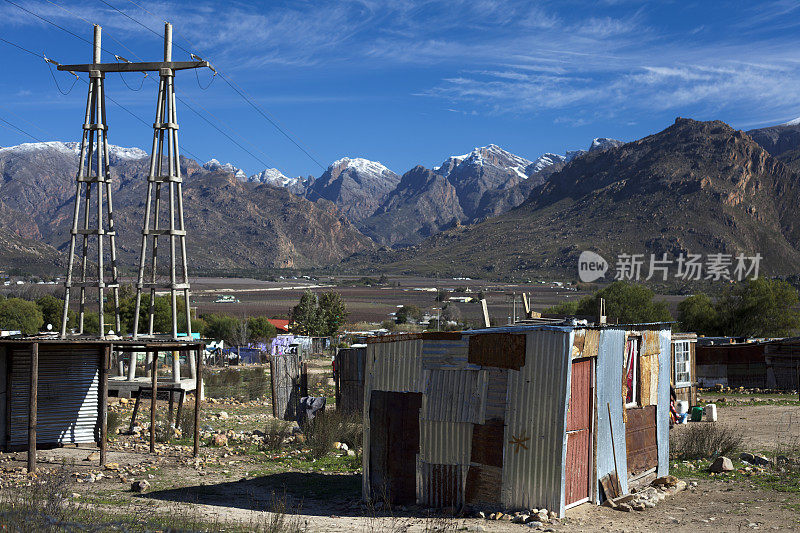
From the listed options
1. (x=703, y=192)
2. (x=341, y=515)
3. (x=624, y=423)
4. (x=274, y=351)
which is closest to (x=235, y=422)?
(x=341, y=515)

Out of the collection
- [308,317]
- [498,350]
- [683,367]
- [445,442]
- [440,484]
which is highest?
[498,350]

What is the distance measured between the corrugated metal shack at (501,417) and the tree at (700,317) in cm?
3963

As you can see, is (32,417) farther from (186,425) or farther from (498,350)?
(498,350)

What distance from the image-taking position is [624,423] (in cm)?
1364

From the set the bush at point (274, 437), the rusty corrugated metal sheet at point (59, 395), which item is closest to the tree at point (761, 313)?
the bush at point (274, 437)

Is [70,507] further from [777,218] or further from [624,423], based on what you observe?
[777,218]

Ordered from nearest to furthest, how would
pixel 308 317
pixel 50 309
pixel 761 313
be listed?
pixel 761 313, pixel 50 309, pixel 308 317

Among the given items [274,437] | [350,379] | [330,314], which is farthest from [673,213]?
[274,437]

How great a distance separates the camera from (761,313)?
160 ft

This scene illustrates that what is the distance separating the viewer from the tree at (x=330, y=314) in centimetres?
6506

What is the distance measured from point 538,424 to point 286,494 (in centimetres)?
517

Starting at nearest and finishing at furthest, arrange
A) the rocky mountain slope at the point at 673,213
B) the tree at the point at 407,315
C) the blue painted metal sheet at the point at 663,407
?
1. the blue painted metal sheet at the point at 663,407
2. the tree at the point at 407,315
3. the rocky mountain slope at the point at 673,213

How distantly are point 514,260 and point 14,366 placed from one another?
520ft

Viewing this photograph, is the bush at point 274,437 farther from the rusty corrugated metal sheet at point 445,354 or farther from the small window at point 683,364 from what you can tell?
the small window at point 683,364
